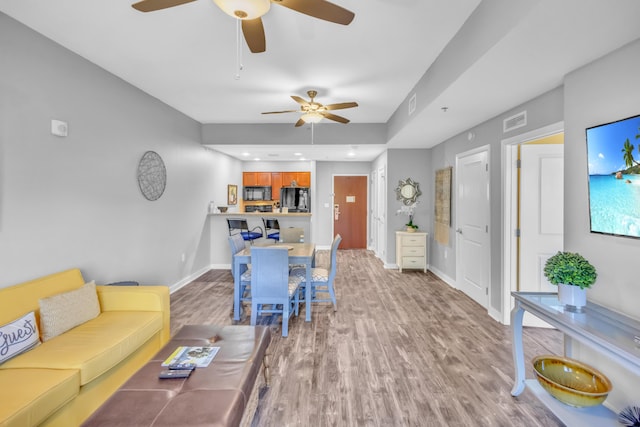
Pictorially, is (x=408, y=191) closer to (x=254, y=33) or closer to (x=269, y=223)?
(x=269, y=223)

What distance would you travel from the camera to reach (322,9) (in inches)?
65.1

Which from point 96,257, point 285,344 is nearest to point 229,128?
point 96,257

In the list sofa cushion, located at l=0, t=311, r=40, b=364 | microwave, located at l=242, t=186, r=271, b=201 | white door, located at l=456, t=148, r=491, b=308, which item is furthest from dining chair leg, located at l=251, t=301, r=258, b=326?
microwave, located at l=242, t=186, r=271, b=201

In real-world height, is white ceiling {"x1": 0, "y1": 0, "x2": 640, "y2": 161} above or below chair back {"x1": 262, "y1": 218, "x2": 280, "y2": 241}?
above

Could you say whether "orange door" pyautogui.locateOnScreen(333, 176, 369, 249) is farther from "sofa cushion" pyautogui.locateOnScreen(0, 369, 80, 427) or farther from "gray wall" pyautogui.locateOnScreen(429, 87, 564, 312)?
"sofa cushion" pyautogui.locateOnScreen(0, 369, 80, 427)

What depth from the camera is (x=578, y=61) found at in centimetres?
208

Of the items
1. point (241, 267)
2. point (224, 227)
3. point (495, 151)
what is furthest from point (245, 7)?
point (224, 227)

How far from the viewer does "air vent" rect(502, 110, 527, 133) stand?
3027 millimetres

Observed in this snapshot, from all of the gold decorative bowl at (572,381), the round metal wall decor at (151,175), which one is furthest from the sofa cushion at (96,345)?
the gold decorative bowl at (572,381)

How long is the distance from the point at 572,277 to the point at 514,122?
197cm

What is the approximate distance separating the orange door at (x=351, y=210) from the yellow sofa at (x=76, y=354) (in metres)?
6.03

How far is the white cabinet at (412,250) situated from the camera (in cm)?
560

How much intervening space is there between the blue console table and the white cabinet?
347 cm

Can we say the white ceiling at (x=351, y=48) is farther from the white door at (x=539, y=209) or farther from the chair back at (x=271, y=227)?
the chair back at (x=271, y=227)
